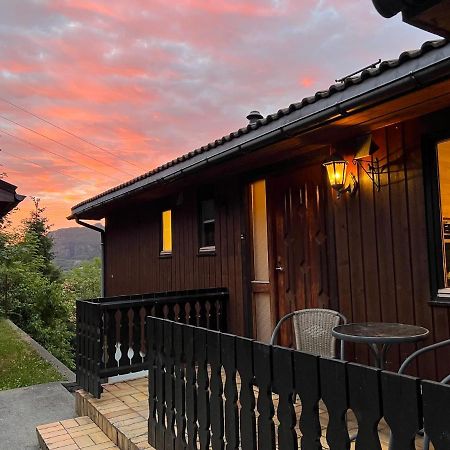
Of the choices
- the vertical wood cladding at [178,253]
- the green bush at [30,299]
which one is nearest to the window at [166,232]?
the vertical wood cladding at [178,253]

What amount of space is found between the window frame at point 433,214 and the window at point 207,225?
317 centimetres

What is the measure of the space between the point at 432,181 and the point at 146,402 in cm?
298

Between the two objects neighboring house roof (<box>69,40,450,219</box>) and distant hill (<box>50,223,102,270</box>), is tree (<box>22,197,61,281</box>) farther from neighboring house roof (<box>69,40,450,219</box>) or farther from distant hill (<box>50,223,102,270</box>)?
neighboring house roof (<box>69,40,450,219</box>)

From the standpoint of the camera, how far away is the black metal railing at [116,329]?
395cm

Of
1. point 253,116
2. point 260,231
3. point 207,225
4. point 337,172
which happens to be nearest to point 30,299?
point 207,225

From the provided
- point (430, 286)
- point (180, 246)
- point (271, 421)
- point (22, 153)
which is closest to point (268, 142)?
point (430, 286)

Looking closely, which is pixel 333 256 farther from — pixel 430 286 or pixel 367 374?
pixel 367 374

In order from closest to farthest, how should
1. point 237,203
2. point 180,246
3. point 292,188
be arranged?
point 292,188
point 237,203
point 180,246

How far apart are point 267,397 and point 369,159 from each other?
2.38 meters

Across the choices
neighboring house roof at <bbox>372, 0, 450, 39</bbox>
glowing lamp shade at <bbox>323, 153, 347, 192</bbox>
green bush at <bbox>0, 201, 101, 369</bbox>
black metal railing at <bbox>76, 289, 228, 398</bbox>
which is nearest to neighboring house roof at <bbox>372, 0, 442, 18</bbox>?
neighboring house roof at <bbox>372, 0, 450, 39</bbox>

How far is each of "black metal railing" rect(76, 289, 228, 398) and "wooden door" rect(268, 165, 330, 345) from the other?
1102mm

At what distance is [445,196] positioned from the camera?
309 cm

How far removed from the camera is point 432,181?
10.0 feet

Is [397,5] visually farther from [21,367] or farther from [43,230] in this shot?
[43,230]
